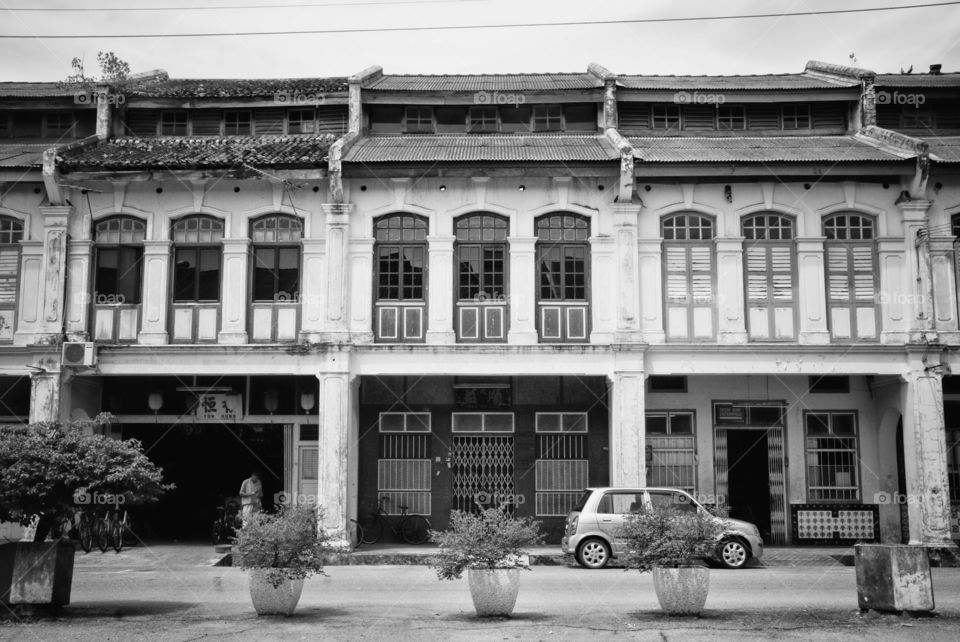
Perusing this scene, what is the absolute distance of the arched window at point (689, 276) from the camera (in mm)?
20109

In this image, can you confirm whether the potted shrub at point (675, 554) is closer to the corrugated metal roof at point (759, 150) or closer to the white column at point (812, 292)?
the white column at point (812, 292)

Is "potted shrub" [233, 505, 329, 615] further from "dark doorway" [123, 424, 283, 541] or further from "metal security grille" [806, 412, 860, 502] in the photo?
"metal security grille" [806, 412, 860, 502]

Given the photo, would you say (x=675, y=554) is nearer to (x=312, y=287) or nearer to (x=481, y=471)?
(x=481, y=471)

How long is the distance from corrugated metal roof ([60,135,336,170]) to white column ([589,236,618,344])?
5.90 meters

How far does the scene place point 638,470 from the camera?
19.2m

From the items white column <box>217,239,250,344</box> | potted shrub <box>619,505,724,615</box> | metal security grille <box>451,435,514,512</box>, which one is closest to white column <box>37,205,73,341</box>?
white column <box>217,239,250,344</box>

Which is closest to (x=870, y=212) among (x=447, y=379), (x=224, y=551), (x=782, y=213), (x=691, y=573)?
(x=782, y=213)

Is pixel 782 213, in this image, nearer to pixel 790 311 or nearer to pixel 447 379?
pixel 790 311

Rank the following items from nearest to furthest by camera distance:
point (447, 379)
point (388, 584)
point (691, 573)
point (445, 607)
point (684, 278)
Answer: point (691, 573) < point (445, 607) < point (388, 584) < point (684, 278) < point (447, 379)

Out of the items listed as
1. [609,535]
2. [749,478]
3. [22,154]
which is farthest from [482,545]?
[22,154]

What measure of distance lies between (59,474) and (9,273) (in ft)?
34.4

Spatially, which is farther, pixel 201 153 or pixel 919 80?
pixel 919 80

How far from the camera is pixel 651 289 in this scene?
2014cm

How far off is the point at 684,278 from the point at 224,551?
35.8ft
